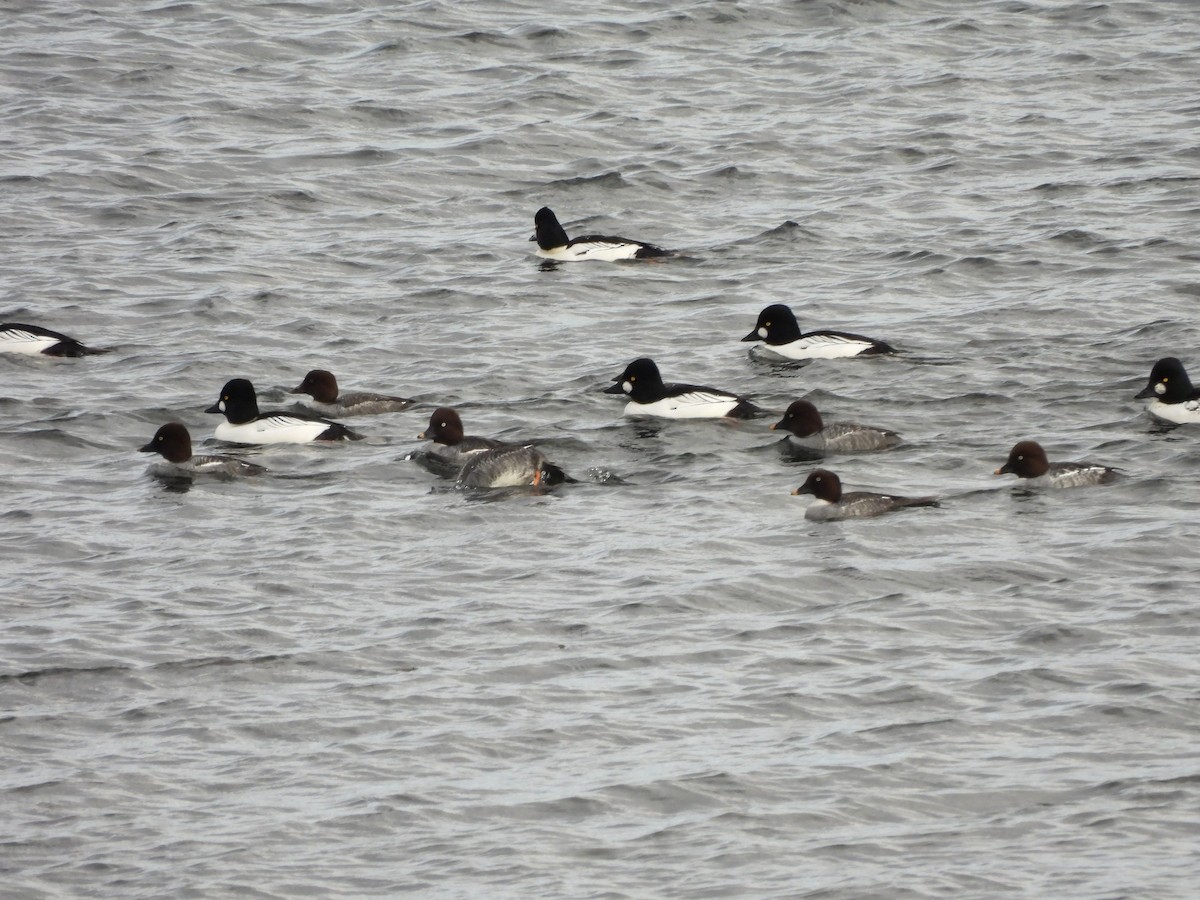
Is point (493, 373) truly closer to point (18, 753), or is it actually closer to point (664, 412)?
point (664, 412)

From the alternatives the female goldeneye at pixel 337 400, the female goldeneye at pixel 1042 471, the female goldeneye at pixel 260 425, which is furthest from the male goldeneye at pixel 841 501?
the female goldeneye at pixel 337 400

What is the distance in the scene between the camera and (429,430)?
51.9ft

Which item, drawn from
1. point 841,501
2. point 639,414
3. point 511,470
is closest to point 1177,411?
point 841,501

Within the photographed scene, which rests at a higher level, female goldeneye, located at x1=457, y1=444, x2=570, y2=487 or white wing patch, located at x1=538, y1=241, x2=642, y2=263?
white wing patch, located at x1=538, y1=241, x2=642, y2=263

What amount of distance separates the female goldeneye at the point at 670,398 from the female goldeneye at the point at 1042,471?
9.73 ft

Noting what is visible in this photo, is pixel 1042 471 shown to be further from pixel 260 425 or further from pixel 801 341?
pixel 260 425

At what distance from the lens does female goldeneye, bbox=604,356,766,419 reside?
1652 cm

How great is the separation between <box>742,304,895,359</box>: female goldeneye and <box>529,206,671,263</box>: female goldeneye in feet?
10.4

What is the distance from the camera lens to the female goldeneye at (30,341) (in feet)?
59.8

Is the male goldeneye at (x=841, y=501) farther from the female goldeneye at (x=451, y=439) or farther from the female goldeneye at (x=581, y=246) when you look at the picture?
the female goldeneye at (x=581, y=246)

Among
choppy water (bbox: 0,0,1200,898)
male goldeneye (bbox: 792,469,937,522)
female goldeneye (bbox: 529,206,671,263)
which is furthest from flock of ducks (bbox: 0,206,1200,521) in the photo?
female goldeneye (bbox: 529,206,671,263)

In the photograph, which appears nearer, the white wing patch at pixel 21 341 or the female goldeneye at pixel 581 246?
the white wing patch at pixel 21 341

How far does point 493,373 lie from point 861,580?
6087mm

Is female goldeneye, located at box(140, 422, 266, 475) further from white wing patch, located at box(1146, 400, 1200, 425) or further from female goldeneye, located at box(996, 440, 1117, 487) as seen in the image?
white wing patch, located at box(1146, 400, 1200, 425)
